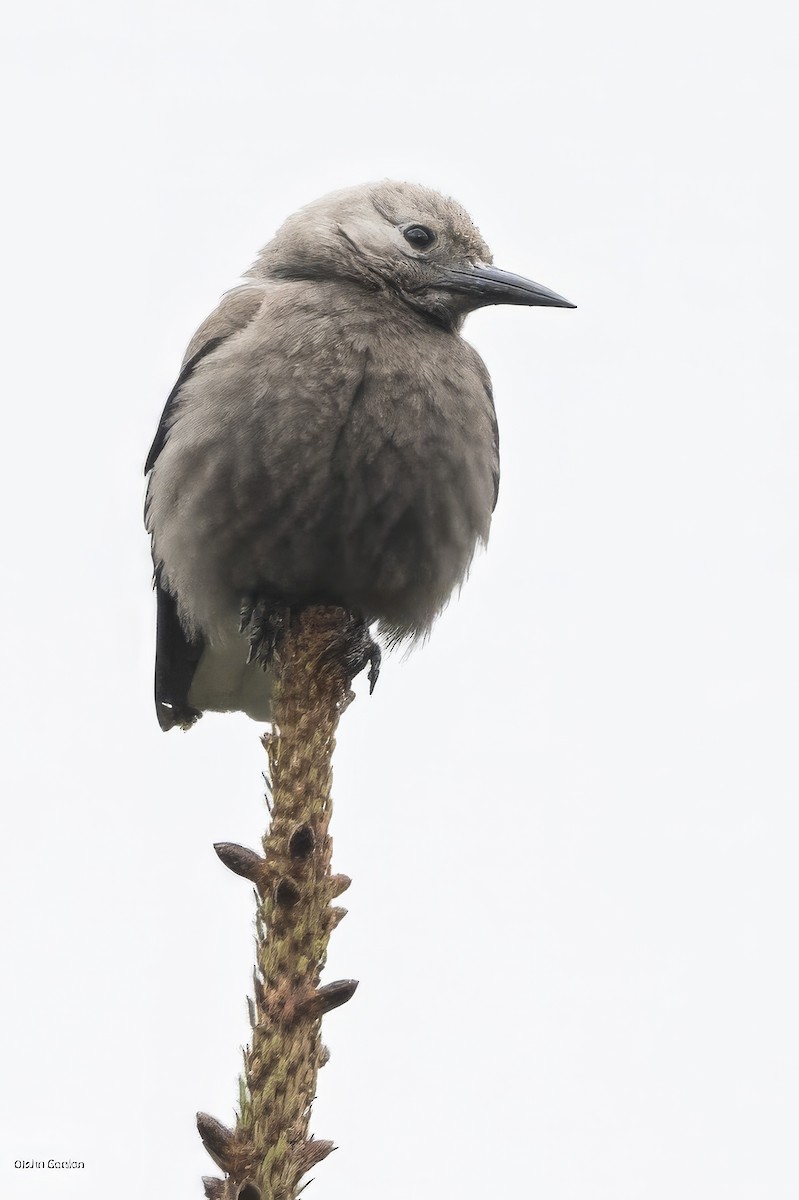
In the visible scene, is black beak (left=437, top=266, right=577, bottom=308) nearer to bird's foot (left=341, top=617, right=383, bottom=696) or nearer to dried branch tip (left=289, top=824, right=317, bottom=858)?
bird's foot (left=341, top=617, right=383, bottom=696)

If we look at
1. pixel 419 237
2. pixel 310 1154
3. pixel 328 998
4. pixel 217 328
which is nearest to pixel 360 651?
pixel 217 328

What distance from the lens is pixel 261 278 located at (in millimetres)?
5125

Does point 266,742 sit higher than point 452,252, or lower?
lower

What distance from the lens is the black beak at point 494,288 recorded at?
5.01 metres

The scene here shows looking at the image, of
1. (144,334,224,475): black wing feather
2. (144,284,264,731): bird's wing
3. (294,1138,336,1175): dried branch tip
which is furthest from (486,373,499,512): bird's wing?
(294,1138,336,1175): dried branch tip

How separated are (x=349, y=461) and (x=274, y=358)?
0.43 metres

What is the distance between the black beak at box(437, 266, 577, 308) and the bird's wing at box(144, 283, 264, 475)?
25.9 inches

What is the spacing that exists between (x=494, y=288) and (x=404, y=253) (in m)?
0.34

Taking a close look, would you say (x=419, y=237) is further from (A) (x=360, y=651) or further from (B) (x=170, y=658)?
(B) (x=170, y=658)

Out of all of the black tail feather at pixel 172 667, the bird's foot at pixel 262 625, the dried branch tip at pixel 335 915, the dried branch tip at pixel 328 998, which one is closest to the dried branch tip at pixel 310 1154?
the dried branch tip at pixel 328 998

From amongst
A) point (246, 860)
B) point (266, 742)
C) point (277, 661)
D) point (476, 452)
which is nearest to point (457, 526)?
point (476, 452)

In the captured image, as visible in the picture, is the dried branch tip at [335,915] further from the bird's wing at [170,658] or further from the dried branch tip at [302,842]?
the bird's wing at [170,658]

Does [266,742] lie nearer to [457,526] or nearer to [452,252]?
[457,526]

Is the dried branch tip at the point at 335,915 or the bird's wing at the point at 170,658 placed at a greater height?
the bird's wing at the point at 170,658
